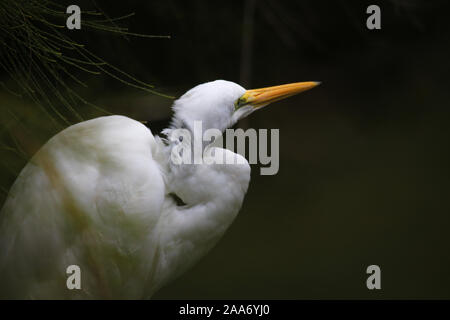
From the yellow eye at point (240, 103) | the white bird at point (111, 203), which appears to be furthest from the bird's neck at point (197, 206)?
the yellow eye at point (240, 103)

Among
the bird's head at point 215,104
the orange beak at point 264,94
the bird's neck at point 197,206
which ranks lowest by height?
the bird's neck at point 197,206

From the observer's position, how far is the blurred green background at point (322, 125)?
5.36 feet

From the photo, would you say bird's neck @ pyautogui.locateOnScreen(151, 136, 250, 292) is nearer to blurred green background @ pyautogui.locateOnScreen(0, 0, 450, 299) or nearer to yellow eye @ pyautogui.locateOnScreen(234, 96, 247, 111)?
yellow eye @ pyautogui.locateOnScreen(234, 96, 247, 111)

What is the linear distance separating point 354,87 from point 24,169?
173 cm

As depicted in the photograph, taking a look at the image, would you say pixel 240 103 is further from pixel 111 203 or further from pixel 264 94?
pixel 111 203

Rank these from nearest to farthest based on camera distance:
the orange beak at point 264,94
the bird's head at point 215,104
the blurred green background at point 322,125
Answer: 1. the bird's head at point 215,104
2. the orange beak at point 264,94
3. the blurred green background at point 322,125

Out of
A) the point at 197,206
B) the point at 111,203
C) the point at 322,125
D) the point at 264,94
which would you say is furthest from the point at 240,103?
the point at 322,125

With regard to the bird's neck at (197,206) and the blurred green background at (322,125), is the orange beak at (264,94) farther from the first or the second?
the blurred green background at (322,125)

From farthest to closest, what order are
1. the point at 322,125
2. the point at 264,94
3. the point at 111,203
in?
1. the point at 322,125
2. the point at 264,94
3. the point at 111,203

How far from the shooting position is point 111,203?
1000 mm

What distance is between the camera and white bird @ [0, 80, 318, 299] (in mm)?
995

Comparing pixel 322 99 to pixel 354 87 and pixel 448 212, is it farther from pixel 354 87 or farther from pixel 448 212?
pixel 448 212

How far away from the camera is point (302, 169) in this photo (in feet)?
7.15

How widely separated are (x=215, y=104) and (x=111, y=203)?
0.98ft
